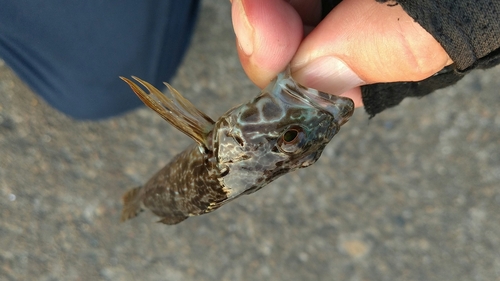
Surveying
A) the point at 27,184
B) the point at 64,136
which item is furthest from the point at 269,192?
the point at 27,184

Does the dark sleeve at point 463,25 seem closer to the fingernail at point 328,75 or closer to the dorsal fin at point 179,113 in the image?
the fingernail at point 328,75

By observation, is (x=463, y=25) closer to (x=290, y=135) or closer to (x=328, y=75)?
(x=328, y=75)

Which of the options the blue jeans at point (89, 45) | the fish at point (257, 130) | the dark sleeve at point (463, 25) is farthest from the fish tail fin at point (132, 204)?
the dark sleeve at point (463, 25)

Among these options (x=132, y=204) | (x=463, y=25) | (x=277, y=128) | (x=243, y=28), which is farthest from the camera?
(x=132, y=204)

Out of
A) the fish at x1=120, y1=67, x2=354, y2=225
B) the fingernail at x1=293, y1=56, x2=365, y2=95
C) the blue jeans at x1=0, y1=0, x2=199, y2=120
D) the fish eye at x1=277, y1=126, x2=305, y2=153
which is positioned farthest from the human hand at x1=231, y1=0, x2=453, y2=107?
the blue jeans at x1=0, y1=0, x2=199, y2=120

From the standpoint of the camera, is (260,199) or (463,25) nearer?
(463,25)

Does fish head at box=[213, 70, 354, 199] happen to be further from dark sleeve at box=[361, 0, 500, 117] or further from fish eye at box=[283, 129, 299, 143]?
dark sleeve at box=[361, 0, 500, 117]

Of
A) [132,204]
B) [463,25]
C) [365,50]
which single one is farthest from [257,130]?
[132,204]
